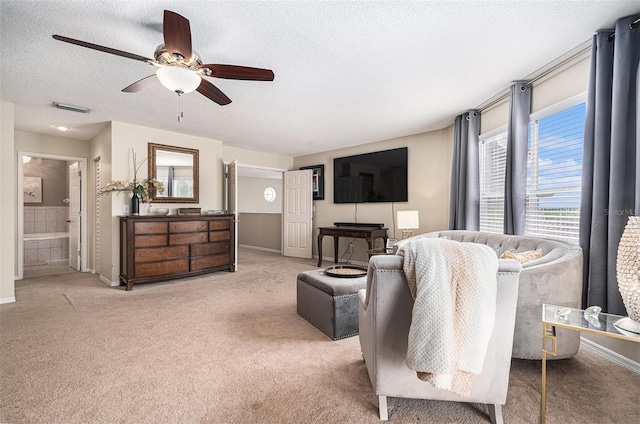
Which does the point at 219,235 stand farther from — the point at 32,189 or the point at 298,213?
the point at 32,189

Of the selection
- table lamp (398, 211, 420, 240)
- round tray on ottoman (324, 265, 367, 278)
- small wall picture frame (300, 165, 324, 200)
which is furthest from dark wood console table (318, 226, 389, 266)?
round tray on ottoman (324, 265, 367, 278)

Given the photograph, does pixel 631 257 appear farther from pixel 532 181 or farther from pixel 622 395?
pixel 532 181

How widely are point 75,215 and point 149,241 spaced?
2498 millimetres

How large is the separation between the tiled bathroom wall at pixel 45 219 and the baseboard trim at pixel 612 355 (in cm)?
→ 914

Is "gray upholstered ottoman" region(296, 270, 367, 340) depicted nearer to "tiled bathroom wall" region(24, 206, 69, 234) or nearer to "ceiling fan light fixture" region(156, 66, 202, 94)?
"ceiling fan light fixture" region(156, 66, 202, 94)

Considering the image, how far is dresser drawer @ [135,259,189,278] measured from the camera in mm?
3887

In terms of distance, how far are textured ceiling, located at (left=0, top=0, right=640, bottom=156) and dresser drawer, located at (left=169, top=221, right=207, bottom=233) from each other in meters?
1.52

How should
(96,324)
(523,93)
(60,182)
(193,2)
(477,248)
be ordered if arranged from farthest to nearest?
(60,182), (523,93), (96,324), (193,2), (477,248)

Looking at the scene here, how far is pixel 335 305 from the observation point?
2.31 m

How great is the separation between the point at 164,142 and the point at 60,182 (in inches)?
165

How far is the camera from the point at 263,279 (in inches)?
171

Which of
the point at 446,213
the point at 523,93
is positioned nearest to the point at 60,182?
the point at 446,213

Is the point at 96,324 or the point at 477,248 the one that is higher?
the point at 477,248

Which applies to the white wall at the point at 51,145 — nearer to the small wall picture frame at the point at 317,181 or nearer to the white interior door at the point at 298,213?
the white interior door at the point at 298,213
